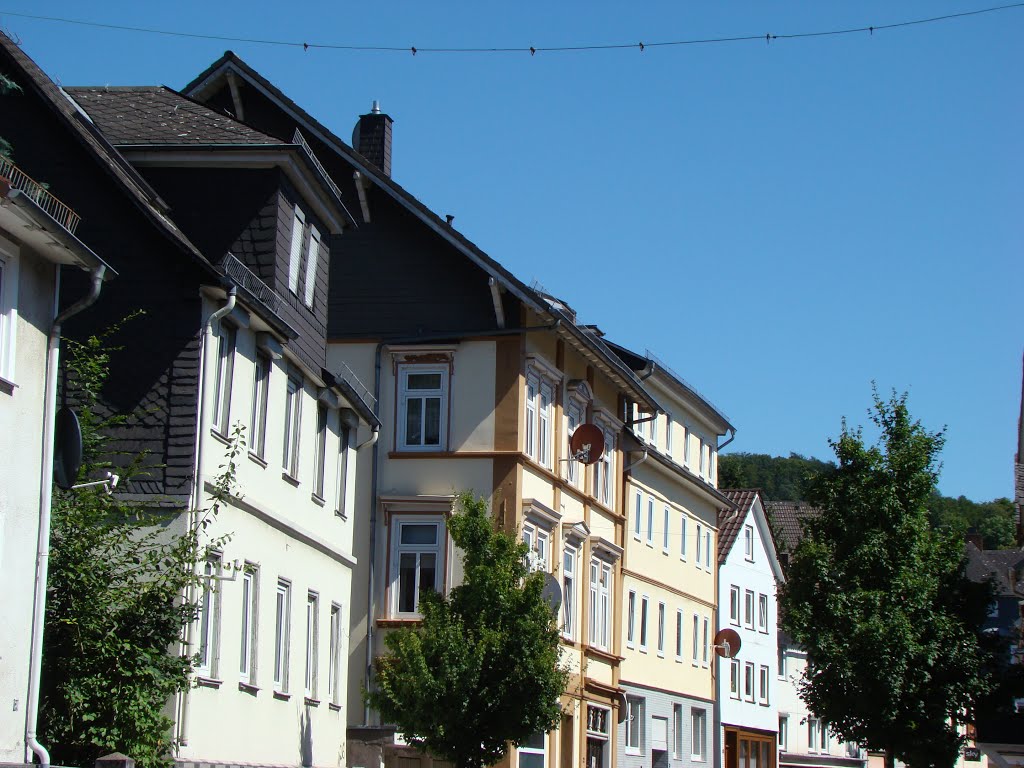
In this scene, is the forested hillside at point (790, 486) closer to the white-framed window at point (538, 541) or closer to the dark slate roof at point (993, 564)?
the dark slate roof at point (993, 564)

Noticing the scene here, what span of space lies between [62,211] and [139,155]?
3.82 metres

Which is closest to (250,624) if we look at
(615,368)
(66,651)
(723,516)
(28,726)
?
(66,651)

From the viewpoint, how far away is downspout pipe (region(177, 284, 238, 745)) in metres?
20.3

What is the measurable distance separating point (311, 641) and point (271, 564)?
304 centimetres

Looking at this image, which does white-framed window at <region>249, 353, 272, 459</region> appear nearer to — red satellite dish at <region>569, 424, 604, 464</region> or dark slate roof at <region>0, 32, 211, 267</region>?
dark slate roof at <region>0, 32, 211, 267</region>

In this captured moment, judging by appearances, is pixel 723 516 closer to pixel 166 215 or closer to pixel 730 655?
pixel 730 655

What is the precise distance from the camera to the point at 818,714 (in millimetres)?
39500

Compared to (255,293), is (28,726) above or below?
below

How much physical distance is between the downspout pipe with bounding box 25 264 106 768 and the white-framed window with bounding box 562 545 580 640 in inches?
864

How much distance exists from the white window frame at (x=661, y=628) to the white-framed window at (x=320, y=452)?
23.0m

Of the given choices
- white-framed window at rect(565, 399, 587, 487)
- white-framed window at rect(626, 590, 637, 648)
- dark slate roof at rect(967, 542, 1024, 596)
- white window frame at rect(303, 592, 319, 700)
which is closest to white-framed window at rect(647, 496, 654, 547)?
white-framed window at rect(626, 590, 637, 648)

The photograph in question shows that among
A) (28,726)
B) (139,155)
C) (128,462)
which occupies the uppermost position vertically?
(139,155)

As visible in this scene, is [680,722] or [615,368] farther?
[680,722]

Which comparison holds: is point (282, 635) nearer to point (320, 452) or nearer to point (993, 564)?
point (320, 452)
